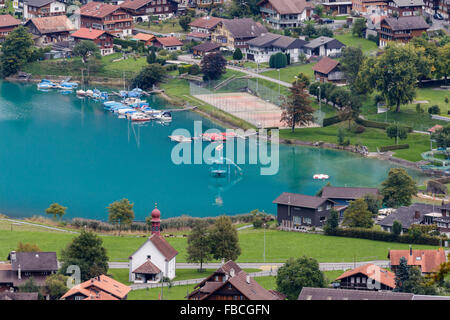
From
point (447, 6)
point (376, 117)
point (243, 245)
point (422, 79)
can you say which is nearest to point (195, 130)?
point (376, 117)

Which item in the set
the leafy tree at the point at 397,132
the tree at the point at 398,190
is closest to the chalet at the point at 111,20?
the leafy tree at the point at 397,132

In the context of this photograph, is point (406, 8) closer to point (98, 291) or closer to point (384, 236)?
point (384, 236)

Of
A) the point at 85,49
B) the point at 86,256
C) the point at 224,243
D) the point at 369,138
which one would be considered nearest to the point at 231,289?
the point at 86,256

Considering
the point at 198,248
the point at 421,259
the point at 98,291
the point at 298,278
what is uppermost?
the point at 98,291

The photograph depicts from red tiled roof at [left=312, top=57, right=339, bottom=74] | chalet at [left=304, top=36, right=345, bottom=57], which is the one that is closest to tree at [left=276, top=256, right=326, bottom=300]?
red tiled roof at [left=312, top=57, right=339, bottom=74]

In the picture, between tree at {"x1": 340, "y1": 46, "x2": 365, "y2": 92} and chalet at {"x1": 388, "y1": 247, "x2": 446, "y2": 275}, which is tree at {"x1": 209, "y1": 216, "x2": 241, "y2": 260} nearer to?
chalet at {"x1": 388, "y1": 247, "x2": 446, "y2": 275}
